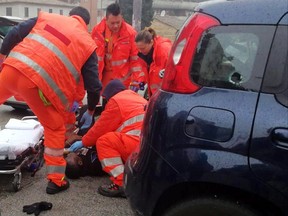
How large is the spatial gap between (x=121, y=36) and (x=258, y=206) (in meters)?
3.89

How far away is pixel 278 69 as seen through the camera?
196 centimetres

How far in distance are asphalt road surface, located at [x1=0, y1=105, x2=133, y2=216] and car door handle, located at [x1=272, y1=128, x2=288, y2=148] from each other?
71.4 inches

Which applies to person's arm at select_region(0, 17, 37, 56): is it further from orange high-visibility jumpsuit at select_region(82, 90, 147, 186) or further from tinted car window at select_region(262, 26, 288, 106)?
tinted car window at select_region(262, 26, 288, 106)

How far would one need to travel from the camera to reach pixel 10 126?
4.25 m

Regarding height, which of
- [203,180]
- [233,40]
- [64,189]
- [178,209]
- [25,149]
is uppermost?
[233,40]

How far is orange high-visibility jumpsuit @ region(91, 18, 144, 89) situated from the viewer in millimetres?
5535

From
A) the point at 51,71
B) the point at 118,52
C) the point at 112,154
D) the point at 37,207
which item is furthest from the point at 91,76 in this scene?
the point at 118,52

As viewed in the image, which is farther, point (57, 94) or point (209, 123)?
point (57, 94)

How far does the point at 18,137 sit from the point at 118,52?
213 centimetres

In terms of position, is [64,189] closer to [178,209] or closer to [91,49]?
[91,49]

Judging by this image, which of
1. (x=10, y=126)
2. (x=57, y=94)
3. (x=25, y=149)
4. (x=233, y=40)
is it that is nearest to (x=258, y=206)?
(x=233, y=40)

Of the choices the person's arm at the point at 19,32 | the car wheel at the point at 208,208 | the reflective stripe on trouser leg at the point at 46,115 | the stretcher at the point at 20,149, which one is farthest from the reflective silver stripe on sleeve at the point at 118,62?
the car wheel at the point at 208,208

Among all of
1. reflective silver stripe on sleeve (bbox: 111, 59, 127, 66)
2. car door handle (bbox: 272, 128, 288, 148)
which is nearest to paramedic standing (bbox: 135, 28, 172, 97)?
reflective silver stripe on sleeve (bbox: 111, 59, 127, 66)

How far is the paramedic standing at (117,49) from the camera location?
5523 mm
